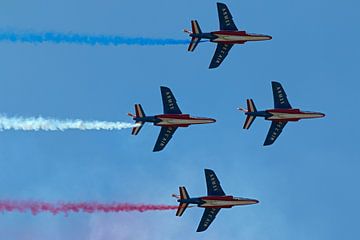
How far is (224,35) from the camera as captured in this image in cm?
12688

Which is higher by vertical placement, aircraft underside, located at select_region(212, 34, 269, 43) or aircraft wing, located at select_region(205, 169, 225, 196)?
aircraft underside, located at select_region(212, 34, 269, 43)

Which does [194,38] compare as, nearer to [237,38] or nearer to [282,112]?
[237,38]

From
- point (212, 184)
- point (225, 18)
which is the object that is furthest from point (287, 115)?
point (225, 18)

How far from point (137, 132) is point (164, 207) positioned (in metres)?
9.88

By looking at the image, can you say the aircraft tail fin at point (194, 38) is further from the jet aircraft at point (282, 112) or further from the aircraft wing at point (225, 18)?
the jet aircraft at point (282, 112)

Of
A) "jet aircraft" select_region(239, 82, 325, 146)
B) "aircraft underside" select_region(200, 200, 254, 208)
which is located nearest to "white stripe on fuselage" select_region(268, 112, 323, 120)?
"jet aircraft" select_region(239, 82, 325, 146)

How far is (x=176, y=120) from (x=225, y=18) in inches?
580

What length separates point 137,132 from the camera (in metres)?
119

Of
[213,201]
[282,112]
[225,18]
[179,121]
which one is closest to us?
[213,201]

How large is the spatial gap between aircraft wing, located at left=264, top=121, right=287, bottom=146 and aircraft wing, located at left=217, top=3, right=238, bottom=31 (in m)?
14.6

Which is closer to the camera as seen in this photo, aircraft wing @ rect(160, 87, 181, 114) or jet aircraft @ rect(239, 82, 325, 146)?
aircraft wing @ rect(160, 87, 181, 114)

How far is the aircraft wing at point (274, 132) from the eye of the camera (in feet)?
431

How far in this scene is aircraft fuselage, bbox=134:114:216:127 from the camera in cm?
12400

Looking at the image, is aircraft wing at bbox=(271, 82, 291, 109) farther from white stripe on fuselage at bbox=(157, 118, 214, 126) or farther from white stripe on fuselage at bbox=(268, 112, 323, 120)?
white stripe on fuselage at bbox=(157, 118, 214, 126)
